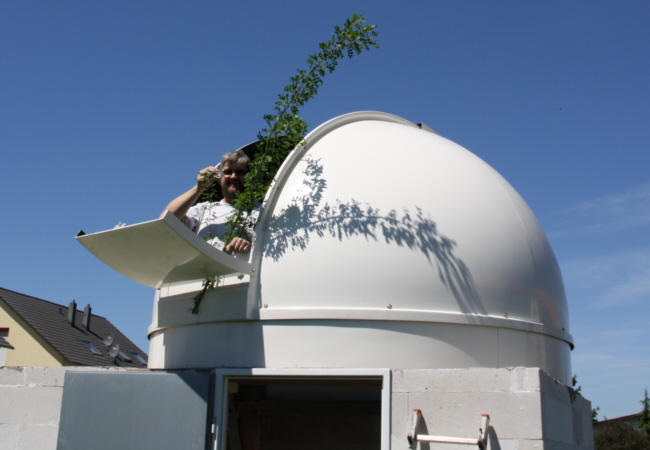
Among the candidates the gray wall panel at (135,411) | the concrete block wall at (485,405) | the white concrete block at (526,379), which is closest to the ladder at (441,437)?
the concrete block wall at (485,405)

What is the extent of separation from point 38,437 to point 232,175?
2749mm

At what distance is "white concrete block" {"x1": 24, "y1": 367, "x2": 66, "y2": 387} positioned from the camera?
17.6 ft

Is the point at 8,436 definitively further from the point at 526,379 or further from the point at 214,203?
the point at 526,379

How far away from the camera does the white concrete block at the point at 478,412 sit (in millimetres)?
4195

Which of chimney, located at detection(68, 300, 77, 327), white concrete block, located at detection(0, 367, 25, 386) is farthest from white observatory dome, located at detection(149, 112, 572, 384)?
chimney, located at detection(68, 300, 77, 327)

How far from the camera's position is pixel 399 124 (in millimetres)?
6652

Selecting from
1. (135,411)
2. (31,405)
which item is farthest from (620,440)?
(31,405)

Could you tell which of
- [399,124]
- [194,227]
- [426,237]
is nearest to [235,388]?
[194,227]

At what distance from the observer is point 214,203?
5.96 m

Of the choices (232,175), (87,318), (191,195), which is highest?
(87,318)

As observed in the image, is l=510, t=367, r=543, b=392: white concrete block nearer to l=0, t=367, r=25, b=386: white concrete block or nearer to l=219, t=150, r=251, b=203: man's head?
l=219, t=150, r=251, b=203: man's head

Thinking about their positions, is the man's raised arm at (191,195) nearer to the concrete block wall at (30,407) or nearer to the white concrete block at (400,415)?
the concrete block wall at (30,407)

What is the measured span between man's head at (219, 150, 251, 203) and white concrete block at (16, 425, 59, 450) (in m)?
2.43

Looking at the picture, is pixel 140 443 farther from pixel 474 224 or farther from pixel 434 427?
pixel 474 224
